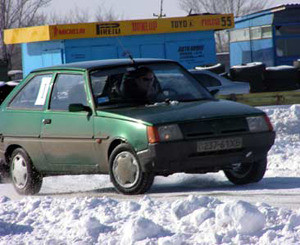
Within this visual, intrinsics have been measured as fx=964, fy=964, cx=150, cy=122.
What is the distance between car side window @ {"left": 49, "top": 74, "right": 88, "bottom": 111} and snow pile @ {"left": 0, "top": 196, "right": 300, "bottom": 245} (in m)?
2.53

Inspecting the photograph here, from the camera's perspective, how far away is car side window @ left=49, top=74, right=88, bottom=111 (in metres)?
10.3

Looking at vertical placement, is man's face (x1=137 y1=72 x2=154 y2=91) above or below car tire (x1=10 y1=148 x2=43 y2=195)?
above

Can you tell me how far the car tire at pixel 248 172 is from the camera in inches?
389

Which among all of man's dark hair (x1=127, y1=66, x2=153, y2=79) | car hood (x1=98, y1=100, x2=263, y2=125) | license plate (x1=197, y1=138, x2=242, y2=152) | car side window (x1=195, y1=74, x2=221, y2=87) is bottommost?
car side window (x1=195, y1=74, x2=221, y2=87)

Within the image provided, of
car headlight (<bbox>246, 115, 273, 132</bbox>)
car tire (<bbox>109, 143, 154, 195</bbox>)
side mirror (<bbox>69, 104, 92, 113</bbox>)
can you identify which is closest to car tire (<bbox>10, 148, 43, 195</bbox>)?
side mirror (<bbox>69, 104, 92, 113</bbox>)

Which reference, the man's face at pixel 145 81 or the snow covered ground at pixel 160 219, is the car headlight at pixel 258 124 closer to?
the snow covered ground at pixel 160 219

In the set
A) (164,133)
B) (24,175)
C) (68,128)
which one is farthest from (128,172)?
(24,175)

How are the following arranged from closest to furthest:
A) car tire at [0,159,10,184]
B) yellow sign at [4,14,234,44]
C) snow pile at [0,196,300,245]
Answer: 1. snow pile at [0,196,300,245]
2. car tire at [0,159,10,184]
3. yellow sign at [4,14,234,44]

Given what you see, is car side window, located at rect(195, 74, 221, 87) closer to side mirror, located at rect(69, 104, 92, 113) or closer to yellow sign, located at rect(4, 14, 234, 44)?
yellow sign, located at rect(4, 14, 234, 44)

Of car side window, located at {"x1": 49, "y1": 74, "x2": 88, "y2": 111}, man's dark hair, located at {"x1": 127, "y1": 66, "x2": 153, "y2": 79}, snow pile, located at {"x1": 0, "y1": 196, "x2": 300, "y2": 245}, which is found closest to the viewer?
snow pile, located at {"x1": 0, "y1": 196, "x2": 300, "y2": 245}

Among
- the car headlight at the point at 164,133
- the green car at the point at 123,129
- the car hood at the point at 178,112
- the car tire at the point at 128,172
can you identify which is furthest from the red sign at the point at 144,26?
the car headlight at the point at 164,133

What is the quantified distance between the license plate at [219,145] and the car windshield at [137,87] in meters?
0.96

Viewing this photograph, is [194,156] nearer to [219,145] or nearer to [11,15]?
[219,145]

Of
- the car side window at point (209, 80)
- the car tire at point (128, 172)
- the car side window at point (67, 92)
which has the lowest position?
the car side window at point (209, 80)
